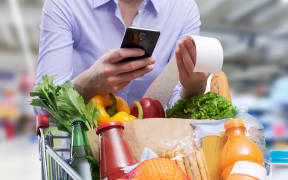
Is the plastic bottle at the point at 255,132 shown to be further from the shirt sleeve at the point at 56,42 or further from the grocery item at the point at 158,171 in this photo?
the shirt sleeve at the point at 56,42

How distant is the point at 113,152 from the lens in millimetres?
691

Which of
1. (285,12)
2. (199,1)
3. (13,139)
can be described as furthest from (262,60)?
(13,139)

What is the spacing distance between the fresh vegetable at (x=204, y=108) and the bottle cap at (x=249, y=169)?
251 millimetres

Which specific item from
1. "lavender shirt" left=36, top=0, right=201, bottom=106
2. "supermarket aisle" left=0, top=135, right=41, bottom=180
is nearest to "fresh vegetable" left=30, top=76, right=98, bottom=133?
"lavender shirt" left=36, top=0, right=201, bottom=106

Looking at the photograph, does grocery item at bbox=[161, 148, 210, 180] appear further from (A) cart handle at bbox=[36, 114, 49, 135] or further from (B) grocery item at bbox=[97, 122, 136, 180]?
(A) cart handle at bbox=[36, 114, 49, 135]

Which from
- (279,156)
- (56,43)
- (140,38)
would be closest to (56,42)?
(56,43)

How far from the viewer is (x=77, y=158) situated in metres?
0.74

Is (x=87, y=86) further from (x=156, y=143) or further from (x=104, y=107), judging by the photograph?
(x=156, y=143)

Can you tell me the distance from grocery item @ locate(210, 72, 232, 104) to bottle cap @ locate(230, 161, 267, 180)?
52cm

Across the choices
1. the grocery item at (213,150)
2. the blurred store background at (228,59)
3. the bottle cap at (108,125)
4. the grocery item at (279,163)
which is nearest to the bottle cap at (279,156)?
the grocery item at (279,163)

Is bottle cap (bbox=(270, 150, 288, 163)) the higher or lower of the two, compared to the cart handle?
lower

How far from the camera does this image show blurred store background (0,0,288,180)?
7895mm

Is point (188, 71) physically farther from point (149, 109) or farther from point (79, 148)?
point (79, 148)

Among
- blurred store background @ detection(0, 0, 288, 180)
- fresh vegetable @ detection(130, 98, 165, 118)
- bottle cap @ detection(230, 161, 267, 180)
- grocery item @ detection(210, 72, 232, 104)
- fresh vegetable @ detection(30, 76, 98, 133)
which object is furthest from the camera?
blurred store background @ detection(0, 0, 288, 180)
